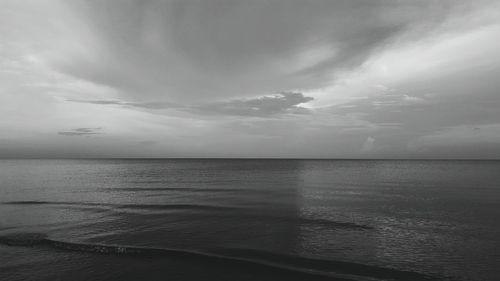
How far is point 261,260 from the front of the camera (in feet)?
64.4

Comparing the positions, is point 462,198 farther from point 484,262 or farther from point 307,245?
point 307,245

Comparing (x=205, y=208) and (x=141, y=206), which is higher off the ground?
(x=205, y=208)

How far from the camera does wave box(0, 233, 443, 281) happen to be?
17.3 m

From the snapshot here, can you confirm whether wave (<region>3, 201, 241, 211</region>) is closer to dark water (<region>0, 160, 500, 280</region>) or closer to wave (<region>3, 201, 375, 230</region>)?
wave (<region>3, 201, 375, 230</region>)

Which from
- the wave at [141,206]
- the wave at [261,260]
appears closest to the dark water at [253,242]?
the wave at [261,260]

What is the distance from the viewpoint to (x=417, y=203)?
43.6 meters

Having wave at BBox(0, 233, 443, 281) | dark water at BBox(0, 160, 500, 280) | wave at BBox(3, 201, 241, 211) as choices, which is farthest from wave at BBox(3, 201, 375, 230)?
wave at BBox(0, 233, 443, 281)

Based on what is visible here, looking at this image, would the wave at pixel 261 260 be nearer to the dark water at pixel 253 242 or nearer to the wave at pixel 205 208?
the dark water at pixel 253 242

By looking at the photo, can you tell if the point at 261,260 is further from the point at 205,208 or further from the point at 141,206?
the point at 141,206

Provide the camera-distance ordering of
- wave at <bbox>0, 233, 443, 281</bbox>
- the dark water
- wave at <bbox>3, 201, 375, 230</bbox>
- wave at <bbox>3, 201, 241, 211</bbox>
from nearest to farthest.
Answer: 1. wave at <bbox>0, 233, 443, 281</bbox>
2. the dark water
3. wave at <bbox>3, 201, 375, 230</bbox>
4. wave at <bbox>3, 201, 241, 211</bbox>

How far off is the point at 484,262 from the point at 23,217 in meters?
42.7

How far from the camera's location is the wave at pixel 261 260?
681 inches

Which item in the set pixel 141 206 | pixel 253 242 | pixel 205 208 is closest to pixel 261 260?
pixel 253 242

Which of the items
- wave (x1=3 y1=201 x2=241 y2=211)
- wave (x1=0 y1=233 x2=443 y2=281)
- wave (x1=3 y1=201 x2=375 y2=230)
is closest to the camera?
wave (x1=0 y1=233 x2=443 y2=281)
